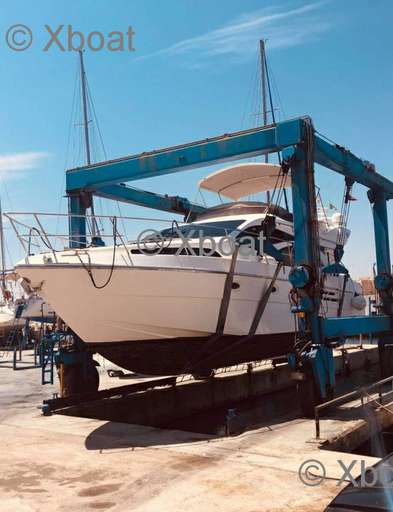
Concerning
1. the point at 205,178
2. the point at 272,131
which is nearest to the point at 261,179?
the point at 205,178

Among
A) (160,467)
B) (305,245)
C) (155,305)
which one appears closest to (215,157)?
(305,245)

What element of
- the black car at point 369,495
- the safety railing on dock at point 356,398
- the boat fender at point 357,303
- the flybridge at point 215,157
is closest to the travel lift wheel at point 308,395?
the safety railing on dock at point 356,398

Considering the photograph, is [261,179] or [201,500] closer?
[201,500]

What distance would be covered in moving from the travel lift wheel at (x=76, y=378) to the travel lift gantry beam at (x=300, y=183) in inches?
87.2

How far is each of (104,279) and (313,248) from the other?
10.4 ft

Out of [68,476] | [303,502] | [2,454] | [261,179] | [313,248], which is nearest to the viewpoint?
[303,502]

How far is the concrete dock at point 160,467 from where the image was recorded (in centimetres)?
464

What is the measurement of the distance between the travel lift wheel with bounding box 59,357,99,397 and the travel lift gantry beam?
222cm

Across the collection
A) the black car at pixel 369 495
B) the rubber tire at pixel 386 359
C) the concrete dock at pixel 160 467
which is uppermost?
the black car at pixel 369 495

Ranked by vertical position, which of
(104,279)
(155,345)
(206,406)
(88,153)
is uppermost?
(88,153)

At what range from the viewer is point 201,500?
4641 mm

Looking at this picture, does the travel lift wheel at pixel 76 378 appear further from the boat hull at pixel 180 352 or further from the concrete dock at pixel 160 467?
the concrete dock at pixel 160 467

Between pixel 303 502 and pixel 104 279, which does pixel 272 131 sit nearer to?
pixel 104 279

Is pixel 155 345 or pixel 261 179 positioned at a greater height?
pixel 261 179
